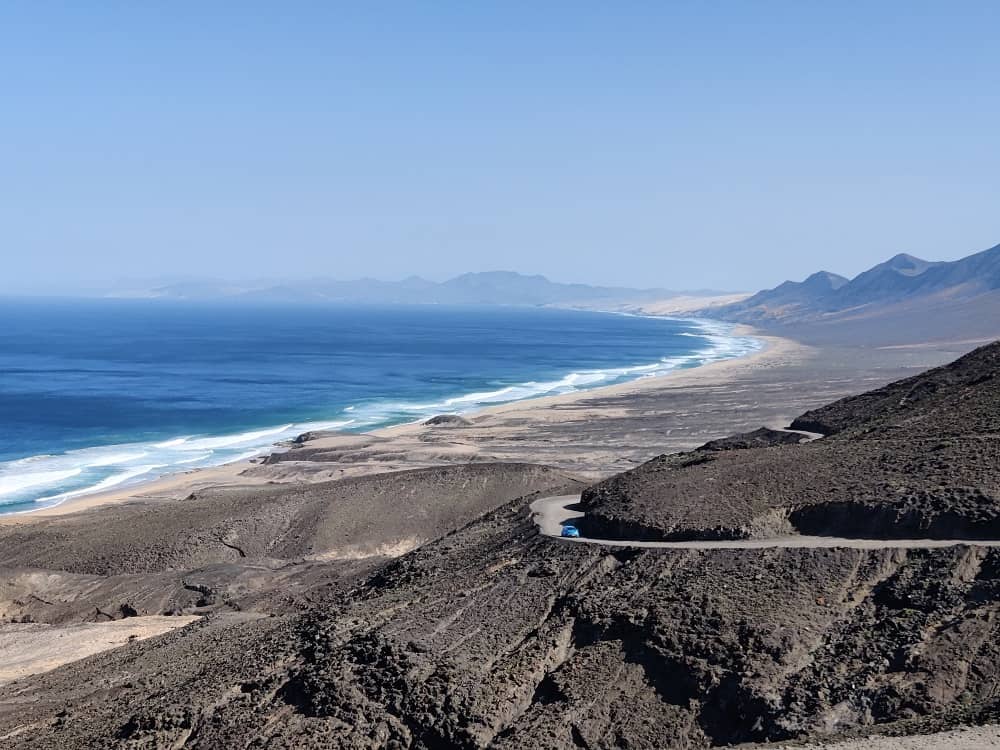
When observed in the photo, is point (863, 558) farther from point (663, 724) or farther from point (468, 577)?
point (468, 577)

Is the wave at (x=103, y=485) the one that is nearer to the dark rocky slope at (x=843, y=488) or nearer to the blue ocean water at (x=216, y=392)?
the blue ocean water at (x=216, y=392)

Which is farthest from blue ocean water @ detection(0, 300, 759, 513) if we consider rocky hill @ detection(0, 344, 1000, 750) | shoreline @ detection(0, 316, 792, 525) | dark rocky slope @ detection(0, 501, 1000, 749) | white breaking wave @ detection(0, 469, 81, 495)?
dark rocky slope @ detection(0, 501, 1000, 749)

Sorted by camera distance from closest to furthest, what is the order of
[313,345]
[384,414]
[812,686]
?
[812,686] → [384,414] → [313,345]

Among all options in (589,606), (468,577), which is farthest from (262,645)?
(589,606)

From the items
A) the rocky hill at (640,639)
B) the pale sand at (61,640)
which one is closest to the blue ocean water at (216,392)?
the pale sand at (61,640)

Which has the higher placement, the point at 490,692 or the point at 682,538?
the point at 682,538

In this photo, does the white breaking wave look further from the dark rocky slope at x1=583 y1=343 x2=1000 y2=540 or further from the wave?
the dark rocky slope at x1=583 y1=343 x2=1000 y2=540

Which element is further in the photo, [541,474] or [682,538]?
[541,474]
